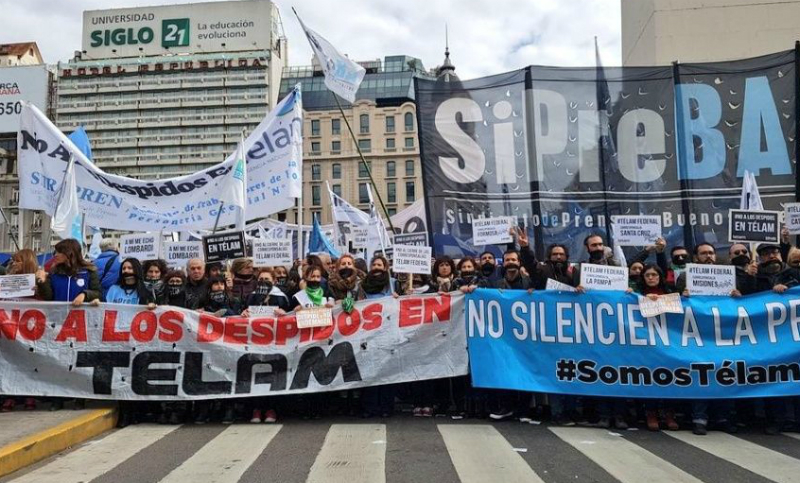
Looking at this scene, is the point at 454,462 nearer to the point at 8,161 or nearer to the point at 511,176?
the point at 511,176

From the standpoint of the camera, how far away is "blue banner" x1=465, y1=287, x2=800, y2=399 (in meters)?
6.73

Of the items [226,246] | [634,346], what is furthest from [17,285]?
[634,346]

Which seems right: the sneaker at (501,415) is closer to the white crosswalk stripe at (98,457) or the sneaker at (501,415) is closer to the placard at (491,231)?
the placard at (491,231)

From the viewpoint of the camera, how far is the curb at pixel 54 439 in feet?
16.3

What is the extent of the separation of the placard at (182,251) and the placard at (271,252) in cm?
79

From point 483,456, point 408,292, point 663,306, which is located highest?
point 408,292

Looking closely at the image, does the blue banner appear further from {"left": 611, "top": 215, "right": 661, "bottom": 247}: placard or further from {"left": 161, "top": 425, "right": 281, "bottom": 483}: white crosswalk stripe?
{"left": 161, "top": 425, "right": 281, "bottom": 483}: white crosswalk stripe

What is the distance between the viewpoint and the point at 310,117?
3684 inches

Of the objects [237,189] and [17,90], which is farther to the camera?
[17,90]

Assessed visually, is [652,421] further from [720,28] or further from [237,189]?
[720,28]

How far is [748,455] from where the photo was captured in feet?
18.0

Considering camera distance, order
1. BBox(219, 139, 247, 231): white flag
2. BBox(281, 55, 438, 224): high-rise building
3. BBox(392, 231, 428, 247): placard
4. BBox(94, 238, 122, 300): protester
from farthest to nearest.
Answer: BBox(281, 55, 438, 224): high-rise building < BBox(392, 231, 428, 247): placard < BBox(219, 139, 247, 231): white flag < BBox(94, 238, 122, 300): protester

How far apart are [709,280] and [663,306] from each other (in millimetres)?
568

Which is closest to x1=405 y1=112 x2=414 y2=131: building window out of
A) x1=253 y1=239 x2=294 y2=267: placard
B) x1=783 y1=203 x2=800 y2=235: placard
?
x1=253 y1=239 x2=294 y2=267: placard
